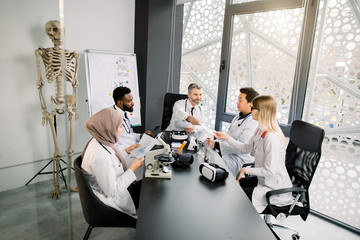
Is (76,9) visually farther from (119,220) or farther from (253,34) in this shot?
(119,220)

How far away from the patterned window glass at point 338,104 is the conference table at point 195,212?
1.66 metres

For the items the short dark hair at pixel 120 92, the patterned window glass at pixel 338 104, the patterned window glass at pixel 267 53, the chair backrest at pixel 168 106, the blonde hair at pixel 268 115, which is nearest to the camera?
the blonde hair at pixel 268 115

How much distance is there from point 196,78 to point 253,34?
1628 mm

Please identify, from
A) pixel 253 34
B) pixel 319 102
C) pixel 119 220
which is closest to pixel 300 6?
pixel 253 34

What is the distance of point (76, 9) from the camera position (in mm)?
3268

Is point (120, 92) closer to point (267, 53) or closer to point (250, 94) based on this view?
point (250, 94)

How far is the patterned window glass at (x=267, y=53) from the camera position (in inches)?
117

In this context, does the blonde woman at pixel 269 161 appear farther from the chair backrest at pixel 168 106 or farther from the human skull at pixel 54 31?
the human skull at pixel 54 31

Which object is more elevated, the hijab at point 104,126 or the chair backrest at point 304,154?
the hijab at point 104,126

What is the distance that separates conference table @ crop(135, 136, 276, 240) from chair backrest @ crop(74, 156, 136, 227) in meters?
0.29

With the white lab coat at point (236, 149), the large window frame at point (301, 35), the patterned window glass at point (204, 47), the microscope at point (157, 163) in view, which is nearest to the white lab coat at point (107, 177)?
the microscope at point (157, 163)

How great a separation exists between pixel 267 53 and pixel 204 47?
1.54m

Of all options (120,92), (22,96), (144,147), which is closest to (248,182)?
(144,147)

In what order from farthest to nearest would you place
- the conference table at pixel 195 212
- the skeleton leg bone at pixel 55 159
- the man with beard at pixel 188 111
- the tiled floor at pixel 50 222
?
the man with beard at pixel 188 111 < the skeleton leg bone at pixel 55 159 < the tiled floor at pixel 50 222 < the conference table at pixel 195 212
